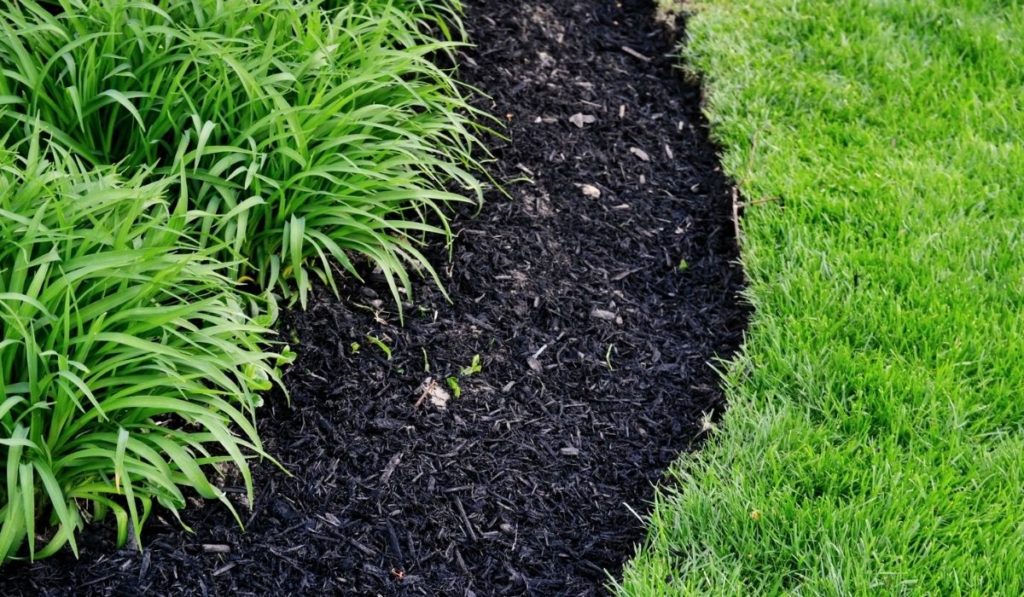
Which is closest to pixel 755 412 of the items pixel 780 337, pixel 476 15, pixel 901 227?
pixel 780 337

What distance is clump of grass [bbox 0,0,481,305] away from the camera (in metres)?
2.91

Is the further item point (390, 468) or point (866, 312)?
point (866, 312)

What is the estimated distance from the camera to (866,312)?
326 centimetres

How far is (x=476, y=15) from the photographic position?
433 centimetres

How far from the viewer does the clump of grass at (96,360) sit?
91.0 inches

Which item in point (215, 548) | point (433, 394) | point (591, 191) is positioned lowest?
point (215, 548)

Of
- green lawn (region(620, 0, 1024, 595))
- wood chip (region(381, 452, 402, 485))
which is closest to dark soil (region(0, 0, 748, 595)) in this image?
wood chip (region(381, 452, 402, 485))

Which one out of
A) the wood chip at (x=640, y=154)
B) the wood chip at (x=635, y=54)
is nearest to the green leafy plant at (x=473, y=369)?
the wood chip at (x=640, y=154)

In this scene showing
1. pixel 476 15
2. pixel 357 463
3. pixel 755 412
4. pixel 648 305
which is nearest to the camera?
pixel 357 463

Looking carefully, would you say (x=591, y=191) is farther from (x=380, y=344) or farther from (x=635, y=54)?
(x=380, y=344)

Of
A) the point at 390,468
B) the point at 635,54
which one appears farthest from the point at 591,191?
the point at 390,468

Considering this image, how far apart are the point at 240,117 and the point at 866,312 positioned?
1.99m

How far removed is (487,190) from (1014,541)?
1.97 meters

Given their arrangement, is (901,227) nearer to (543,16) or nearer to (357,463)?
(543,16)
